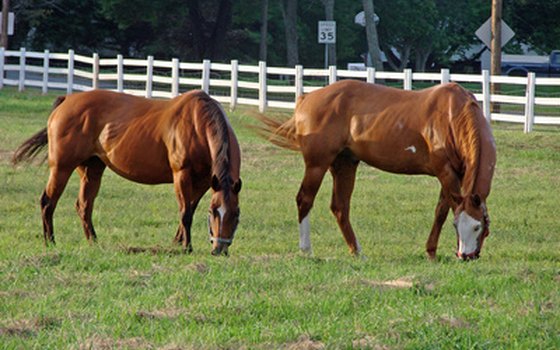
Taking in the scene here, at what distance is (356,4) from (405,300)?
166 feet

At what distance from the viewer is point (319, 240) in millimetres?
12766

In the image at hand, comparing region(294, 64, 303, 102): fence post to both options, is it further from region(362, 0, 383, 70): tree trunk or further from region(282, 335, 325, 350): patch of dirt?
region(282, 335, 325, 350): patch of dirt

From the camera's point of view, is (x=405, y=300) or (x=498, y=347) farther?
(x=405, y=300)

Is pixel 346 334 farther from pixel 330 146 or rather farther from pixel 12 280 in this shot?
pixel 330 146

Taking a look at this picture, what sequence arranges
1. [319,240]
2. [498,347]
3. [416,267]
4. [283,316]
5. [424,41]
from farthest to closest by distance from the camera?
[424,41] < [319,240] < [416,267] < [283,316] < [498,347]

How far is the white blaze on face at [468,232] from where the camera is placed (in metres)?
10.5

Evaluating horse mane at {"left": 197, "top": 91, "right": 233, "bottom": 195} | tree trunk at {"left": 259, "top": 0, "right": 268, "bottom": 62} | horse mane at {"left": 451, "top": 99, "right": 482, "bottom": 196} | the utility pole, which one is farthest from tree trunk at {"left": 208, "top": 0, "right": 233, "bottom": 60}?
horse mane at {"left": 451, "top": 99, "right": 482, "bottom": 196}

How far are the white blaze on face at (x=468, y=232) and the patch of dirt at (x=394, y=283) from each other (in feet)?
5.65

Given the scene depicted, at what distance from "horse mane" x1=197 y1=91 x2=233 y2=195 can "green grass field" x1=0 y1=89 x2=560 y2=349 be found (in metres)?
0.77

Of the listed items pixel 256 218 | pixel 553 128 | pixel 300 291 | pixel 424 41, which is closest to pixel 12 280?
pixel 300 291

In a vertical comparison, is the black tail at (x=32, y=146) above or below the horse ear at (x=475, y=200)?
above

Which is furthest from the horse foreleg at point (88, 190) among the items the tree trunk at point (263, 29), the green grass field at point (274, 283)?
the tree trunk at point (263, 29)

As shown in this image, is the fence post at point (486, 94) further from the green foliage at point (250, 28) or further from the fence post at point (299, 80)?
the green foliage at point (250, 28)

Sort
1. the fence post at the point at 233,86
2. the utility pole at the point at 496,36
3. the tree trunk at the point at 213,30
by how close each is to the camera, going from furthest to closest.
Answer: the tree trunk at the point at 213,30 → the fence post at the point at 233,86 → the utility pole at the point at 496,36
